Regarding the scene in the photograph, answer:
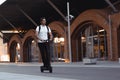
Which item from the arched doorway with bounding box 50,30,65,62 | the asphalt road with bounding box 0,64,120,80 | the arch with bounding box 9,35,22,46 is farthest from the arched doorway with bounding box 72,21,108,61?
the asphalt road with bounding box 0,64,120,80

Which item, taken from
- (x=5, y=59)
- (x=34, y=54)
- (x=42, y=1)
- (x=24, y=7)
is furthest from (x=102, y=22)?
(x=5, y=59)

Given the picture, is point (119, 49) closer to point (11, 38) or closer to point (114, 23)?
point (114, 23)

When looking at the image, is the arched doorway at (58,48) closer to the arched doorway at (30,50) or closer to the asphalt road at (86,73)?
the arched doorway at (30,50)

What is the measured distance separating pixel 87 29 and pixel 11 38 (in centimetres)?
2381

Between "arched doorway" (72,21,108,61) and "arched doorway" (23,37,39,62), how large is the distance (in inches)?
553

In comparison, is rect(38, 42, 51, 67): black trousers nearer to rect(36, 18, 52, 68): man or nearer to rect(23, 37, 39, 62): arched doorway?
rect(36, 18, 52, 68): man

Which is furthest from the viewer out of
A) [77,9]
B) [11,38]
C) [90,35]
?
[11,38]

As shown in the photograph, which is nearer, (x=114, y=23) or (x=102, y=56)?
(x=114, y=23)

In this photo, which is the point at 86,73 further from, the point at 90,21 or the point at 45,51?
the point at 90,21

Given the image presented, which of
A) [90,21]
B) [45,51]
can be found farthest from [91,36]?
[45,51]

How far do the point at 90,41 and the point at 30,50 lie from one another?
61.0ft

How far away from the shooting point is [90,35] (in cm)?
3981

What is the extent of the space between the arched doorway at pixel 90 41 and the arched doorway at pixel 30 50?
14.0 meters

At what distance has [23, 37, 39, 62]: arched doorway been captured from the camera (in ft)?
181
